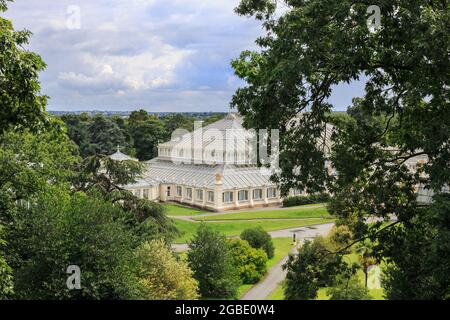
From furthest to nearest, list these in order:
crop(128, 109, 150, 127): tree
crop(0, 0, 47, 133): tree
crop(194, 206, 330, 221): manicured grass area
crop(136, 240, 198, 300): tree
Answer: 1. crop(128, 109, 150, 127): tree
2. crop(194, 206, 330, 221): manicured grass area
3. crop(136, 240, 198, 300): tree
4. crop(0, 0, 47, 133): tree

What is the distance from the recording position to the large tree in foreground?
9508 mm

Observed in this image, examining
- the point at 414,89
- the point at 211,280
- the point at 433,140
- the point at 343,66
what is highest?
the point at 343,66

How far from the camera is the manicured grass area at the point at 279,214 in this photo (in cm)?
4866

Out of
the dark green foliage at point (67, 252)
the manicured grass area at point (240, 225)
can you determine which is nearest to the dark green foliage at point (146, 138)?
the manicured grass area at point (240, 225)

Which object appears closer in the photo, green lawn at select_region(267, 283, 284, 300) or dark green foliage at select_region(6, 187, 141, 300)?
dark green foliage at select_region(6, 187, 141, 300)

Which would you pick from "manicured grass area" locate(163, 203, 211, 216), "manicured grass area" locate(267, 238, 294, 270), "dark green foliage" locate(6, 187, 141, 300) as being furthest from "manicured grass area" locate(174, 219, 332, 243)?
"dark green foliage" locate(6, 187, 141, 300)

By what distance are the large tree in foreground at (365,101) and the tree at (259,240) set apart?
757 inches

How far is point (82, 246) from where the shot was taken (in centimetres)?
1775

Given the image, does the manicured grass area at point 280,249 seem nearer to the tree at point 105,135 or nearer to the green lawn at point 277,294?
the green lawn at point 277,294

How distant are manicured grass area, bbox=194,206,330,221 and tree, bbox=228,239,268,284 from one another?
16.9 meters

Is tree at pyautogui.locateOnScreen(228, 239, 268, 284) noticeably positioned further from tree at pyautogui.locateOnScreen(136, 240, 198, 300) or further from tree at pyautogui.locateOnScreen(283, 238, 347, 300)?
tree at pyautogui.locateOnScreen(283, 238, 347, 300)
